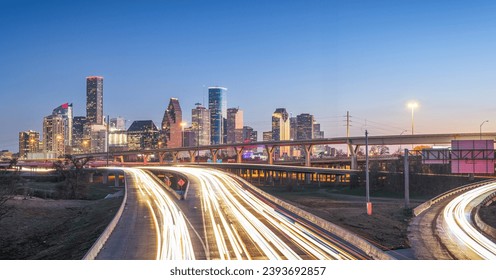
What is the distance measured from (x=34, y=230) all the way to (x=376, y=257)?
4067 centimetres

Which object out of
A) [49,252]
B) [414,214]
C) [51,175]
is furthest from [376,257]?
[51,175]

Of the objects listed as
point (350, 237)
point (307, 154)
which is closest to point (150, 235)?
point (350, 237)

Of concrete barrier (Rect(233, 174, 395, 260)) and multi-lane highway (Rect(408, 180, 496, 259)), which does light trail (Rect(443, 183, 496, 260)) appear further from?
concrete barrier (Rect(233, 174, 395, 260))

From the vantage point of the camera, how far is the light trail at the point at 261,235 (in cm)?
2575

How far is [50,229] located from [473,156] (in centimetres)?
4812

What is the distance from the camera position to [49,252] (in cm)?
3616

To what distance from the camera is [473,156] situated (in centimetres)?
4762

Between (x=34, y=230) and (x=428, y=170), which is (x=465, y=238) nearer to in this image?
(x=34, y=230)

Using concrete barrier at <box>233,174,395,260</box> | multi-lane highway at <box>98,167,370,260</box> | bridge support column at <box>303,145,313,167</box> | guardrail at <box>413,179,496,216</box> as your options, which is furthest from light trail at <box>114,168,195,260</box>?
bridge support column at <box>303,145,313,167</box>

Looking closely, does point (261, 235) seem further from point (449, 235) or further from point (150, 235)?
point (449, 235)

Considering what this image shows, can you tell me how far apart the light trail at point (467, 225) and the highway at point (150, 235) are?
20519mm

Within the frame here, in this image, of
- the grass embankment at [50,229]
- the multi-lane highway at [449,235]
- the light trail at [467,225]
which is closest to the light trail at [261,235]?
the multi-lane highway at [449,235]

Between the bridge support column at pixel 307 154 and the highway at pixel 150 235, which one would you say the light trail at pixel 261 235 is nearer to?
the highway at pixel 150 235
